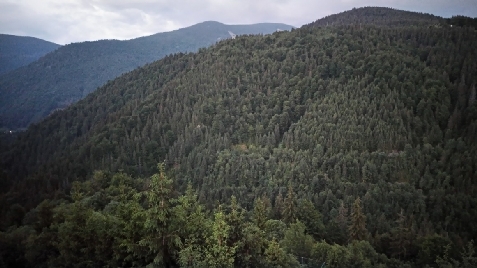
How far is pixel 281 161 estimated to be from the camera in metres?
120

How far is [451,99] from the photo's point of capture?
142375 mm

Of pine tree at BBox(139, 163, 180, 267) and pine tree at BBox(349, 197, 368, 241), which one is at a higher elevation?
pine tree at BBox(139, 163, 180, 267)

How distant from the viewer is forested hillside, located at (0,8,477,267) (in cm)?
2733

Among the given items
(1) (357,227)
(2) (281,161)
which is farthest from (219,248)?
(2) (281,161)

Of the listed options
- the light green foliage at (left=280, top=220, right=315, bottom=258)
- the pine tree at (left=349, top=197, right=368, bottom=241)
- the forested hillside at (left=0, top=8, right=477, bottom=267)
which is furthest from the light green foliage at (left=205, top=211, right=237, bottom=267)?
the pine tree at (left=349, top=197, right=368, bottom=241)

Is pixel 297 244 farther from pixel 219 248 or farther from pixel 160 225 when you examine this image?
pixel 160 225

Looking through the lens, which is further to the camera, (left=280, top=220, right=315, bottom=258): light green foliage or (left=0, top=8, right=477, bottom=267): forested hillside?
(left=280, top=220, right=315, bottom=258): light green foliage

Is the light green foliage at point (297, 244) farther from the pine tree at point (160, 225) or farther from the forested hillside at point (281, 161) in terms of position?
the pine tree at point (160, 225)

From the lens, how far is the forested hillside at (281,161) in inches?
1076

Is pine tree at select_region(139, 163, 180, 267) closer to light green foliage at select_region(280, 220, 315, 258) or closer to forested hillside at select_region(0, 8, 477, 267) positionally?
forested hillside at select_region(0, 8, 477, 267)

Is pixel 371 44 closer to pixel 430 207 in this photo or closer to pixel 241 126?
pixel 241 126

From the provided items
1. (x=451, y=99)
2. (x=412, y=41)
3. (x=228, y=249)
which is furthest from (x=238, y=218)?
(x=412, y=41)

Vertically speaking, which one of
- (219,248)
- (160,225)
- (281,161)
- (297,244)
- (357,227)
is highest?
(160,225)

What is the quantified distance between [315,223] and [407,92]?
94474mm
